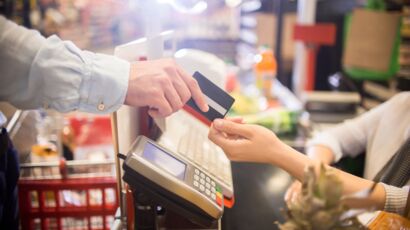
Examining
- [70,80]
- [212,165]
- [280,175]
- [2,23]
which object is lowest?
[280,175]

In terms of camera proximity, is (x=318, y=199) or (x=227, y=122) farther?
(x=227, y=122)

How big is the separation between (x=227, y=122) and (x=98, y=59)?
31cm

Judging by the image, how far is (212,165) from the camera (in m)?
1.11

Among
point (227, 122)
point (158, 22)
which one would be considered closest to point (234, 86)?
point (158, 22)

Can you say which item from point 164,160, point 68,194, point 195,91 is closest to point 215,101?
point 195,91

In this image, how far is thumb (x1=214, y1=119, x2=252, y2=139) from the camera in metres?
0.87

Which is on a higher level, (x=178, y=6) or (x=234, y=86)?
(x=178, y=6)

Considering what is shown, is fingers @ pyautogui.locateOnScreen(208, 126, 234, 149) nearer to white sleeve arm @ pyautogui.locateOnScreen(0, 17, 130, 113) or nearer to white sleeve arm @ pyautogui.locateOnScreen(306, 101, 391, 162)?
white sleeve arm @ pyautogui.locateOnScreen(0, 17, 130, 113)

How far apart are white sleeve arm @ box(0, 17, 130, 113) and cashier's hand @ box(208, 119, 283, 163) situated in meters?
0.23

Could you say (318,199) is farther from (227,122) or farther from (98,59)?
(98,59)

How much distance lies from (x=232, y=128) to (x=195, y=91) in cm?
12

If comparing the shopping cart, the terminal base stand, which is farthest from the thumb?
the shopping cart

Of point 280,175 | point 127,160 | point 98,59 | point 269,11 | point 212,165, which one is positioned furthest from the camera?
point 269,11

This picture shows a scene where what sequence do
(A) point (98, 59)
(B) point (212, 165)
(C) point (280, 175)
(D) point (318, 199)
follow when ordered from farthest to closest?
1. (C) point (280, 175)
2. (B) point (212, 165)
3. (A) point (98, 59)
4. (D) point (318, 199)
